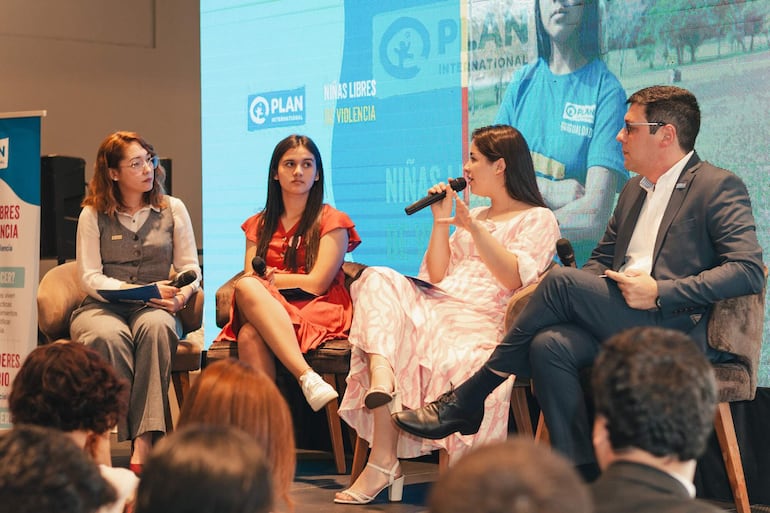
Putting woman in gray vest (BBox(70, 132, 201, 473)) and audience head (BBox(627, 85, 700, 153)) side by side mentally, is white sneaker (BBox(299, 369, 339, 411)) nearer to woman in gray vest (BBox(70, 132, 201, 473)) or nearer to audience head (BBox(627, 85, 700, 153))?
woman in gray vest (BBox(70, 132, 201, 473))

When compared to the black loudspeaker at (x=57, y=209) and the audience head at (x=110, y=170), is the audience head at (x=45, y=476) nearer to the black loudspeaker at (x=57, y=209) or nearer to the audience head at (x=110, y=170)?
the audience head at (x=110, y=170)

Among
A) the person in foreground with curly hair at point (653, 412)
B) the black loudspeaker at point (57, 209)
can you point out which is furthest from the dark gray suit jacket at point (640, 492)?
the black loudspeaker at point (57, 209)

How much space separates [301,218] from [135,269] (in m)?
0.70

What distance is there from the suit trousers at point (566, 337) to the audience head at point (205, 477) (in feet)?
6.13

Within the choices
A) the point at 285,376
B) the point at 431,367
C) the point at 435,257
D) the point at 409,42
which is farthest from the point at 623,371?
the point at 409,42

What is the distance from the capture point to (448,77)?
447 cm

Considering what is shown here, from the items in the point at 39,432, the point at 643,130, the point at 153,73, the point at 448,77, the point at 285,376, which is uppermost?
the point at 153,73

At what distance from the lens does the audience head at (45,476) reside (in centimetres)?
111

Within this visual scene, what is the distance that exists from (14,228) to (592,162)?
2.48m

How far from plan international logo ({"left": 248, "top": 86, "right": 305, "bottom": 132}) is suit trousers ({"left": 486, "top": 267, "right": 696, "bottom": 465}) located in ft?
7.72

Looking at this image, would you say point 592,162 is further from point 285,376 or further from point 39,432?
point 39,432

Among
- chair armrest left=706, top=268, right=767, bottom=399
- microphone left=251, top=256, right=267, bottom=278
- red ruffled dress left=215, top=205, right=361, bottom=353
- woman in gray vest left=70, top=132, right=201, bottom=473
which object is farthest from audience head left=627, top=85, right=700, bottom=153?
woman in gray vest left=70, top=132, right=201, bottom=473

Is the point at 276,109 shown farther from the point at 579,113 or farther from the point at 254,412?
the point at 254,412

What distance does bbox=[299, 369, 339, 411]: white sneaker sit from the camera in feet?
11.2
